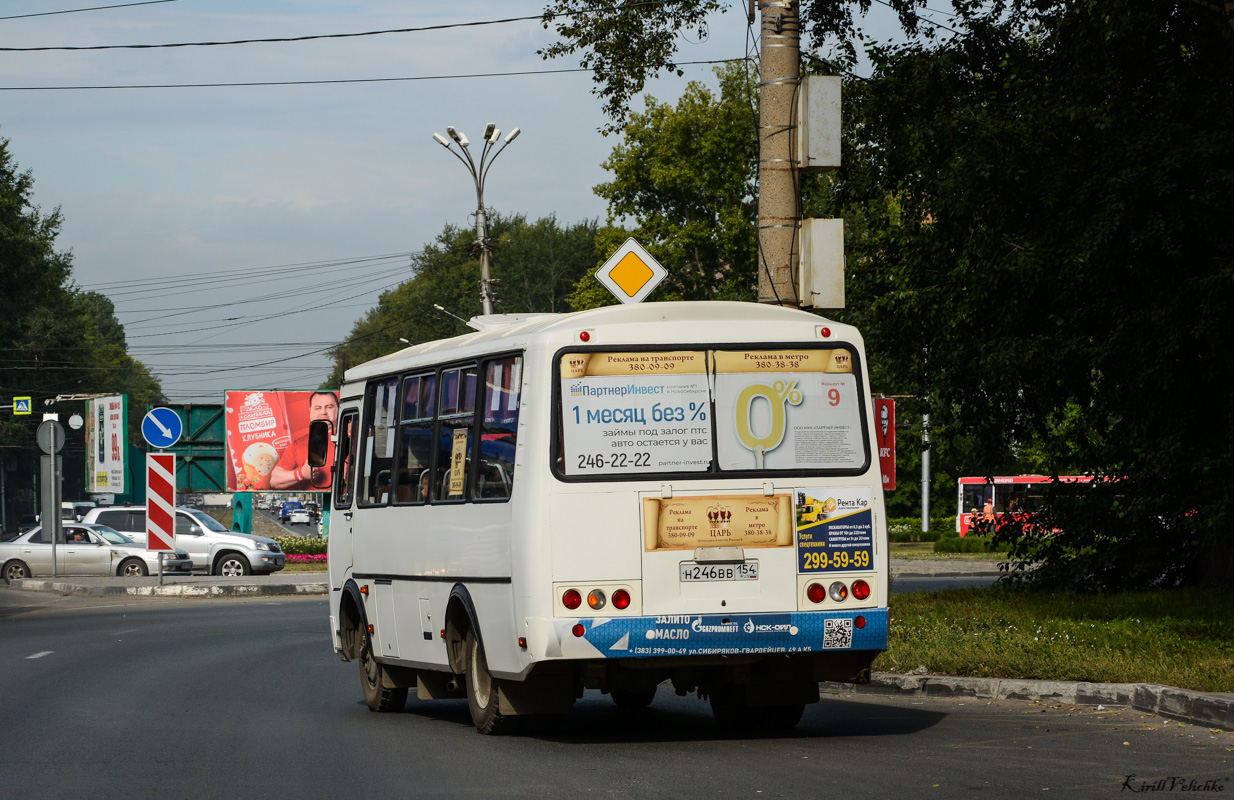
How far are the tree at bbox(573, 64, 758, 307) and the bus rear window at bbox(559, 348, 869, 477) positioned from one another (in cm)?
5273

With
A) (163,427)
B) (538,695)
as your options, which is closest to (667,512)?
(538,695)

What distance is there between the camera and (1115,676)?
1174 cm

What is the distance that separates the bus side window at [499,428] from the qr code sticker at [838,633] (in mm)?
2140

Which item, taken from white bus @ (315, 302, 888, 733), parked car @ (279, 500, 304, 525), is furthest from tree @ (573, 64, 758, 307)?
parked car @ (279, 500, 304, 525)

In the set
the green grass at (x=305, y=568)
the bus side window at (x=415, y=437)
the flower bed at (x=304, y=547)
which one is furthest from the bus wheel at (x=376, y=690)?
the flower bed at (x=304, y=547)

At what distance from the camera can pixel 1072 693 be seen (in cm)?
1170

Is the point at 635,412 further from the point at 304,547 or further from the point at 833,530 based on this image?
the point at 304,547

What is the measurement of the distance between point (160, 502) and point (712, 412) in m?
22.5

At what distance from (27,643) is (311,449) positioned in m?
7.98

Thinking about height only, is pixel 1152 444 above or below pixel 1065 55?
below

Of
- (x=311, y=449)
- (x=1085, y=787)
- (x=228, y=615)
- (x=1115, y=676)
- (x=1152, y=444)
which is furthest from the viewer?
(x=228, y=615)

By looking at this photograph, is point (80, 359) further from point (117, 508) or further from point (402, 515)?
point (402, 515)

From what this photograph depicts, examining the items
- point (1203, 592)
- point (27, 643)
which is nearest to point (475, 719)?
point (1203, 592)

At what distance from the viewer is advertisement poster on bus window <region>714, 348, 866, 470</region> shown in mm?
10062
